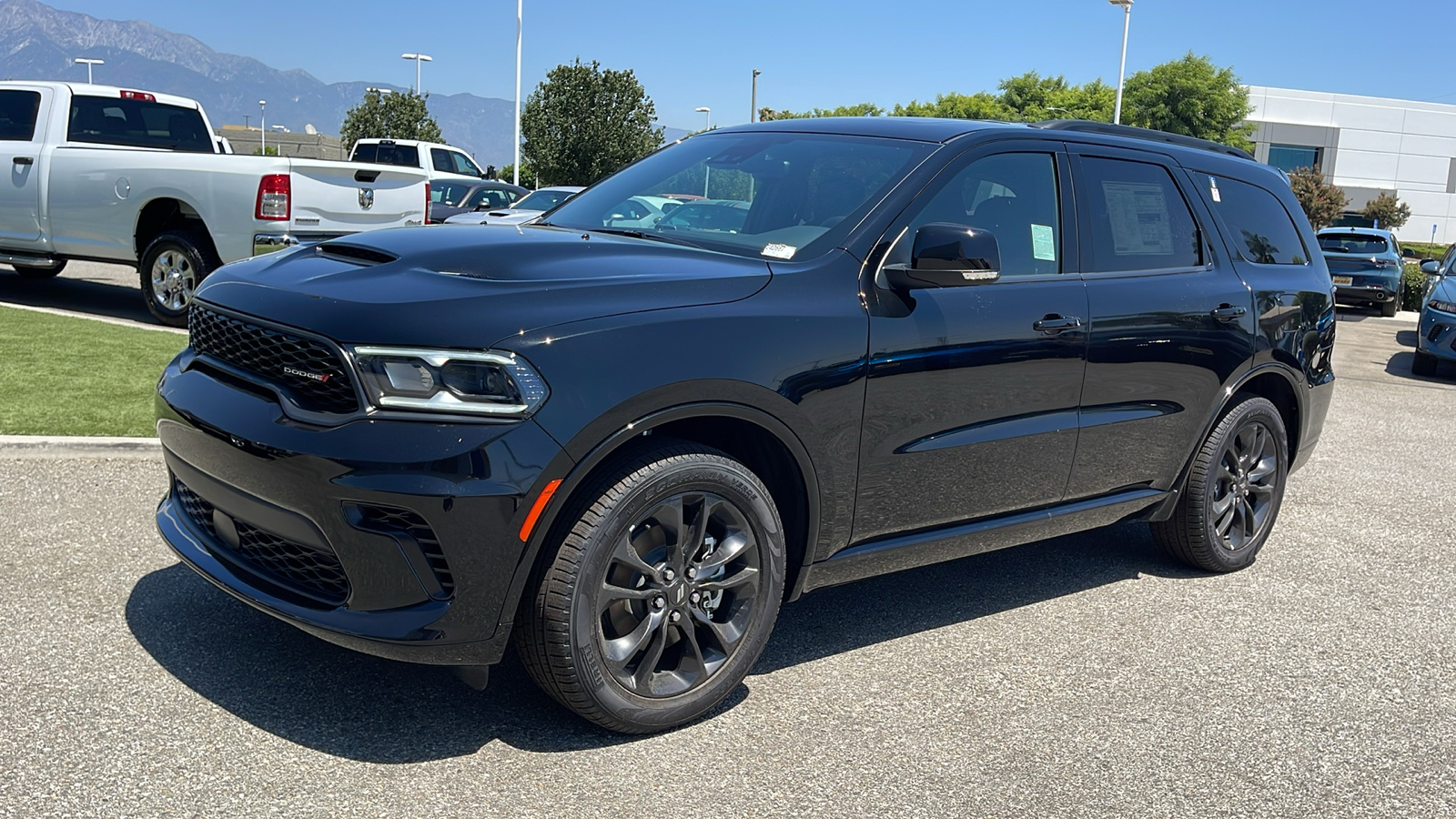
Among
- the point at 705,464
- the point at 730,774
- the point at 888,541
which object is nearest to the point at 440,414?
the point at 705,464

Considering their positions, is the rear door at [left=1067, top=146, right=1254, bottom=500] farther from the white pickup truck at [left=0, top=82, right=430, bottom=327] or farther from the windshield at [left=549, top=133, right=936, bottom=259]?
the white pickup truck at [left=0, top=82, right=430, bottom=327]

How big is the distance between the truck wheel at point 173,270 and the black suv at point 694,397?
6592 millimetres

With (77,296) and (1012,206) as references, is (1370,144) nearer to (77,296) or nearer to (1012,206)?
(77,296)

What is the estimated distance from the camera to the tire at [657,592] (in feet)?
10.8

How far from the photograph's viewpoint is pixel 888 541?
13.4 feet

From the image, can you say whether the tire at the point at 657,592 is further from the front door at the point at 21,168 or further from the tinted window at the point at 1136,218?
the front door at the point at 21,168

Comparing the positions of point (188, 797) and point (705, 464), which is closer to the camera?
point (188, 797)


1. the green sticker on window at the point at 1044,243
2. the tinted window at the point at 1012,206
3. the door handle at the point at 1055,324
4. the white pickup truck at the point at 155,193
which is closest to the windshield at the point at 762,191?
the tinted window at the point at 1012,206

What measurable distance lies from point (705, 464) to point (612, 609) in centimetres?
49

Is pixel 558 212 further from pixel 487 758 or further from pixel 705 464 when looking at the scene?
pixel 487 758

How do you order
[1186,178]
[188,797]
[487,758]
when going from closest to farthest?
[188,797], [487,758], [1186,178]

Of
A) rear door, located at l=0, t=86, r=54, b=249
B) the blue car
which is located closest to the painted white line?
rear door, located at l=0, t=86, r=54, b=249

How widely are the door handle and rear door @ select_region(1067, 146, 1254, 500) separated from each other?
0.40 feet

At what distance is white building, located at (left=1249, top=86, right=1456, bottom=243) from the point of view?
7581 cm
